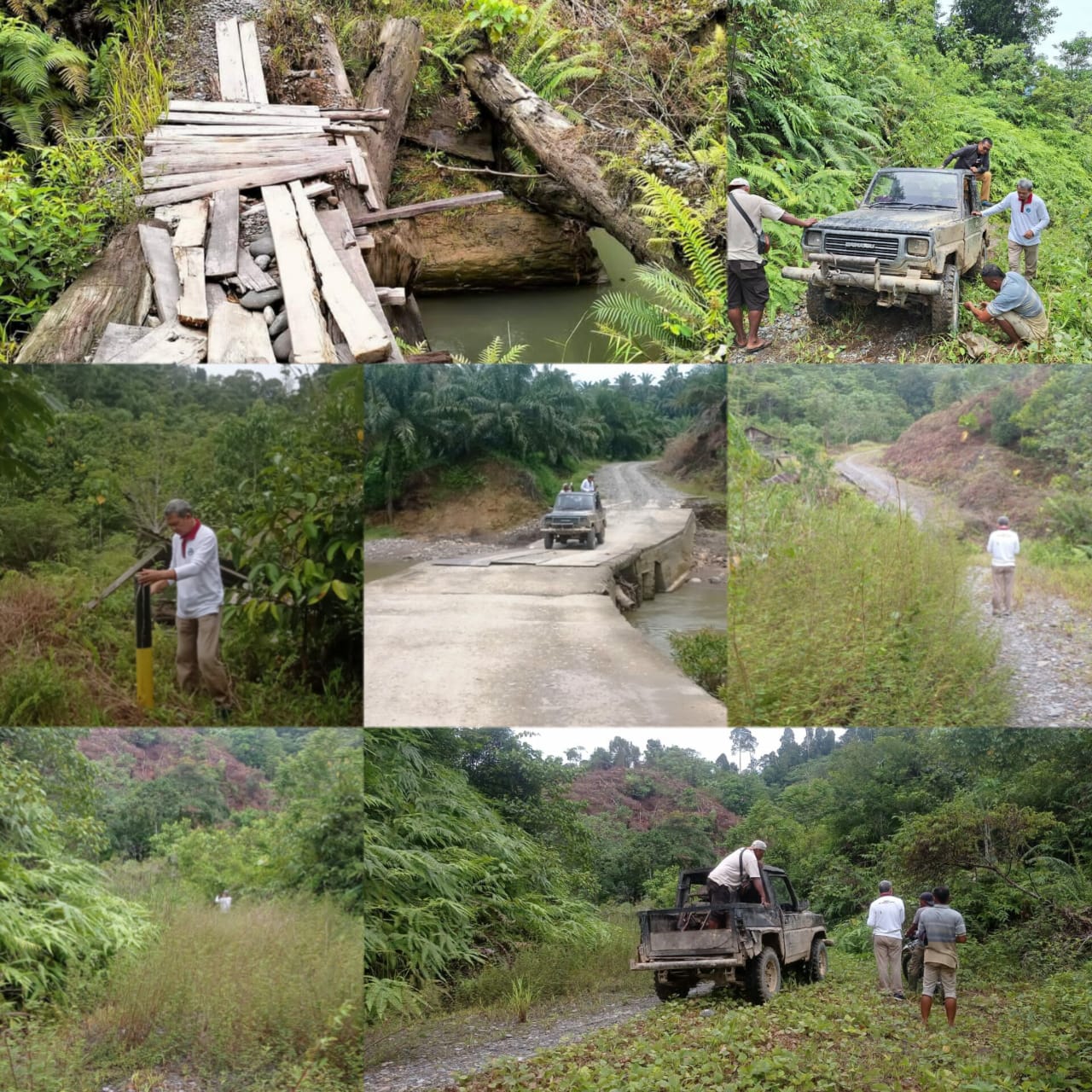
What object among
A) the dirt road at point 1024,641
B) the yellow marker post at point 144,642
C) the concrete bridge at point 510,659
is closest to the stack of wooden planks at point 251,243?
the yellow marker post at point 144,642

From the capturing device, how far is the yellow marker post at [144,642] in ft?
17.6

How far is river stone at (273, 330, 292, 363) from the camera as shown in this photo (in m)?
5.77

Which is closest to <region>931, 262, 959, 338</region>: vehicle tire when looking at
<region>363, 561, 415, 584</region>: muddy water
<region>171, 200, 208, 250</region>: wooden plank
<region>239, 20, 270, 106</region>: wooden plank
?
<region>363, 561, 415, 584</region>: muddy water

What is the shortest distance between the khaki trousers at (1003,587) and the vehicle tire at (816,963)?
74.6 inches

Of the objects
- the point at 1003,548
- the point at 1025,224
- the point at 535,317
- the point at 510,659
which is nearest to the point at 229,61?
the point at 535,317

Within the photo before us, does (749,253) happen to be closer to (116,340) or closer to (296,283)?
(296,283)

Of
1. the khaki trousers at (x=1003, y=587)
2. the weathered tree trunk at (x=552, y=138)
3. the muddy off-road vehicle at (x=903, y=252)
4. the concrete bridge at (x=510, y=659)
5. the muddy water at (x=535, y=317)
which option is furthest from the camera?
the weathered tree trunk at (x=552, y=138)

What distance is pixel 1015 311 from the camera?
6.09m

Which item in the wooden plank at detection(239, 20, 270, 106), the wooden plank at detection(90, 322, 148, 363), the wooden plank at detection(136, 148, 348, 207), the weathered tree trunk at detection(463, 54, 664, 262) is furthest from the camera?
the wooden plank at detection(239, 20, 270, 106)

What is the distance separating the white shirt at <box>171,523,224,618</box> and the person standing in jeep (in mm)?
3106

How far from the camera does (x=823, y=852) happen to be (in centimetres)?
570

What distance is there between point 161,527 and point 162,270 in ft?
5.99

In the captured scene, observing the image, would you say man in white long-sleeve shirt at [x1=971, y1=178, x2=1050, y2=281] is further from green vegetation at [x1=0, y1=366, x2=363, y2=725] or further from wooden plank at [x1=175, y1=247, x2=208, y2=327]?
wooden plank at [x1=175, y1=247, x2=208, y2=327]

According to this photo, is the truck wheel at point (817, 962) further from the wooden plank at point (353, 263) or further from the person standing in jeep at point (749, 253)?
the wooden plank at point (353, 263)
